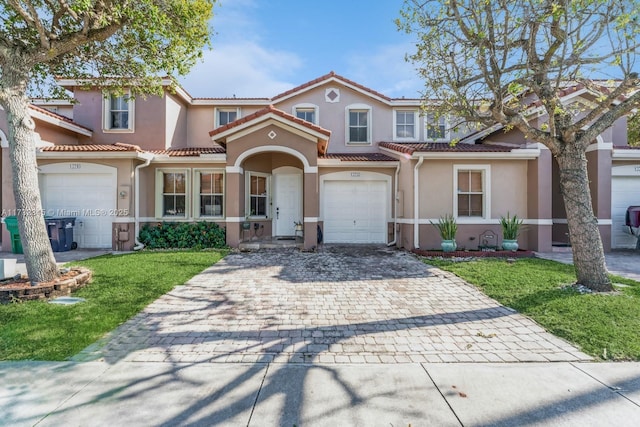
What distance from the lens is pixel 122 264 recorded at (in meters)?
7.80

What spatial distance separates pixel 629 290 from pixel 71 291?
1042cm

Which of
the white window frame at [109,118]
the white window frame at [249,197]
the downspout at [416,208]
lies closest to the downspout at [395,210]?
the downspout at [416,208]

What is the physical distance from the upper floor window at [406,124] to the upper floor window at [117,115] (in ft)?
38.5

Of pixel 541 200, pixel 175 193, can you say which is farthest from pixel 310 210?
pixel 541 200

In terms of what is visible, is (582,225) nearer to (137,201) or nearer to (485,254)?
(485,254)

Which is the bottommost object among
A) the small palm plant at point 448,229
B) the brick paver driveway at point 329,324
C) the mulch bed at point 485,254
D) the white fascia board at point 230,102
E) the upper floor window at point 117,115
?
the brick paver driveway at point 329,324

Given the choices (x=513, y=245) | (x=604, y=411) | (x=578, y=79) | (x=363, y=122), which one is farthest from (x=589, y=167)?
(x=604, y=411)

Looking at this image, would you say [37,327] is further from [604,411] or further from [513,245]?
[513,245]

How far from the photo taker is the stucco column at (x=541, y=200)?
391 inches

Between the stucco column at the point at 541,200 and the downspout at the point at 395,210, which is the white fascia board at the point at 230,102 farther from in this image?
the stucco column at the point at 541,200

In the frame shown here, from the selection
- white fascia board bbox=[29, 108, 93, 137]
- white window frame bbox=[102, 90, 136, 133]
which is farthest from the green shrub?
white fascia board bbox=[29, 108, 93, 137]

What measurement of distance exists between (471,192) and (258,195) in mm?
7961

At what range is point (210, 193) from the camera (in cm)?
1161

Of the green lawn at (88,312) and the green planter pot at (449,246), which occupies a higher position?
the green planter pot at (449,246)
